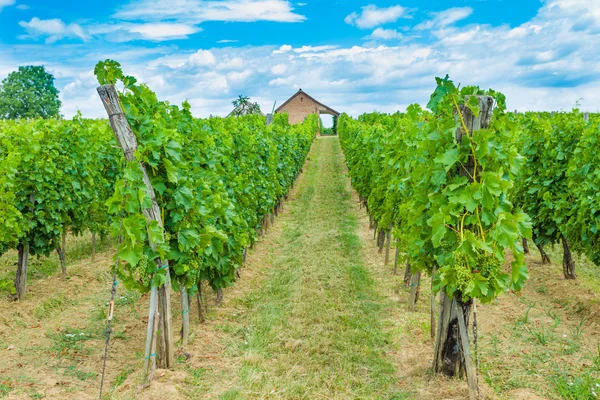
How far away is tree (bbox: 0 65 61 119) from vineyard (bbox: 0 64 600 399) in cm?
4823

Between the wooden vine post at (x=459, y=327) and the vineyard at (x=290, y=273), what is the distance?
2cm

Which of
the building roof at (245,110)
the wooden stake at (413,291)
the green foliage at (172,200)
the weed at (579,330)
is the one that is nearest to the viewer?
the green foliage at (172,200)

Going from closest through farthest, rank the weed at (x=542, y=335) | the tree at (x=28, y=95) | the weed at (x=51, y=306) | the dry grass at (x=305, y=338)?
1. the dry grass at (x=305, y=338)
2. the weed at (x=542, y=335)
3. the weed at (x=51, y=306)
4. the tree at (x=28, y=95)

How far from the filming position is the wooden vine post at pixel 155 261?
16.5ft

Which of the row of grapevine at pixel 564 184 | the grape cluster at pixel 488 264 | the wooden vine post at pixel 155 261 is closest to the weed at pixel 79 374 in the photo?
the wooden vine post at pixel 155 261

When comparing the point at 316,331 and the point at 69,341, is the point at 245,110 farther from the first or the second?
the point at 316,331

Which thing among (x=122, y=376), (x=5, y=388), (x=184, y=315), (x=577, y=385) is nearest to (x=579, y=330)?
(x=577, y=385)

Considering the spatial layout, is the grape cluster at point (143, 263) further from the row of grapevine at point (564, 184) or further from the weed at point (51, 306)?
the row of grapevine at point (564, 184)

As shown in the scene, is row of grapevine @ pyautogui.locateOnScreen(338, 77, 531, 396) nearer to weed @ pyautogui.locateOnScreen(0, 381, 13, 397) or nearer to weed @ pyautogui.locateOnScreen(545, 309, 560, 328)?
weed @ pyautogui.locateOnScreen(545, 309, 560, 328)

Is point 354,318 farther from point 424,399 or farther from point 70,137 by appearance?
point 70,137

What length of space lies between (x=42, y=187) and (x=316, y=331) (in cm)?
557

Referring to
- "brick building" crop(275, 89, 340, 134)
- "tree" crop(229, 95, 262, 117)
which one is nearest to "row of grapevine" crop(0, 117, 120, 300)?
"tree" crop(229, 95, 262, 117)

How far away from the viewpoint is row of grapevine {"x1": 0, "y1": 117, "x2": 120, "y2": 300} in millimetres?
7918

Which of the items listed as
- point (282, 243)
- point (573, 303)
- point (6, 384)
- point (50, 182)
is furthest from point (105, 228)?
point (573, 303)
